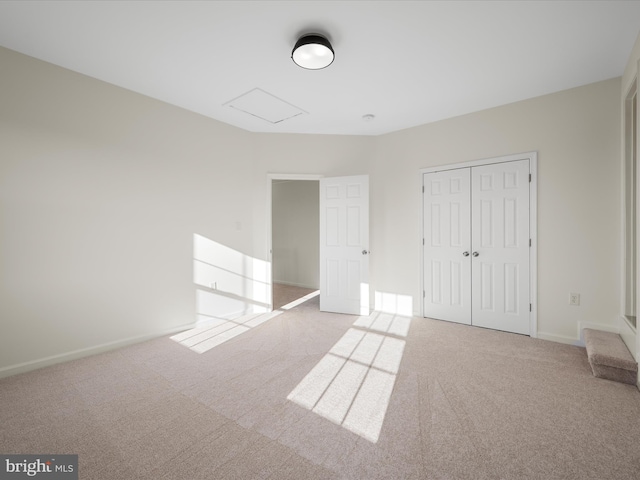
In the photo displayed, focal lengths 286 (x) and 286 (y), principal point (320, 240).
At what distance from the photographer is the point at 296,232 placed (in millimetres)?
6930

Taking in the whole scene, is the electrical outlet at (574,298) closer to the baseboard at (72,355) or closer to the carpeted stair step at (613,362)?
the carpeted stair step at (613,362)

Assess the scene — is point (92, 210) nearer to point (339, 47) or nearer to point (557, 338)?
point (339, 47)

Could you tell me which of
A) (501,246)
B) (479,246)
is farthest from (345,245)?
(501,246)

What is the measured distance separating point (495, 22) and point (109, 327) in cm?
445

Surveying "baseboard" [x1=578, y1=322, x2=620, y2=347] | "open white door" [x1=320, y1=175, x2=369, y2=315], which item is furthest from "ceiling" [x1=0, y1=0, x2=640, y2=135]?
"baseboard" [x1=578, y1=322, x2=620, y2=347]

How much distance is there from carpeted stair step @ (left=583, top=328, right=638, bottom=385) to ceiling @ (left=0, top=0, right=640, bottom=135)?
259 cm

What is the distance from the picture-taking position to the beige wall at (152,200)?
253cm

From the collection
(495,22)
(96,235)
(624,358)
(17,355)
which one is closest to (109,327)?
(17,355)

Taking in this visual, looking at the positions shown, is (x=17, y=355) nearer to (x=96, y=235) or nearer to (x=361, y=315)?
(x=96, y=235)

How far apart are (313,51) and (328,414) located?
2.72m

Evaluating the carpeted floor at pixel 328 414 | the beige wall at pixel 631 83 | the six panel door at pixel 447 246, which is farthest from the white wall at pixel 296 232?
the beige wall at pixel 631 83

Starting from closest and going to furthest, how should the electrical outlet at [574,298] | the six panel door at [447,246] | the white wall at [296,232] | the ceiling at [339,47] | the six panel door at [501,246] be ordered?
1. the ceiling at [339,47]
2. the electrical outlet at [574,298]
3. the six panel door at [501,246]
4. the six panel door at [447,246]
5. the white wall at [296,232]

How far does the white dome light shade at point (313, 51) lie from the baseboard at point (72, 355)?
3.31 metres

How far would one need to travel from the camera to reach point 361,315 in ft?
14.1
